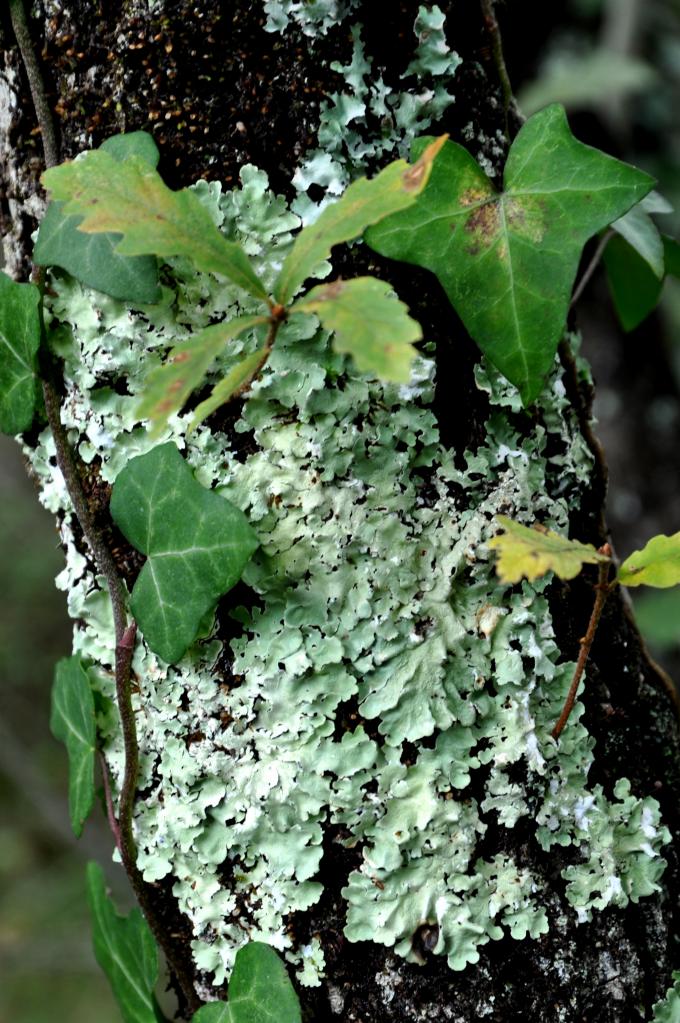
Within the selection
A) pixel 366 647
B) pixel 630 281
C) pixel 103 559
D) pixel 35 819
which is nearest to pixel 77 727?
pixel 103 559

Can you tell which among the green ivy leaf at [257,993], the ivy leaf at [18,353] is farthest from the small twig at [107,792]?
the ivy leaf at [18,353]

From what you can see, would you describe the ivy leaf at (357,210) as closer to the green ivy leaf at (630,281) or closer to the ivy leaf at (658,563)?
the ivy leaf at (658,563)

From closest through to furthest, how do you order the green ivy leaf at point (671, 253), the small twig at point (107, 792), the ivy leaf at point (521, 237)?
the ivy leaf at point (521, 237)
the small twig at point (107, 792)
the green ivy leaf at point (671, 253)

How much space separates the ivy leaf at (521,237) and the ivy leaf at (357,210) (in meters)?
0.08

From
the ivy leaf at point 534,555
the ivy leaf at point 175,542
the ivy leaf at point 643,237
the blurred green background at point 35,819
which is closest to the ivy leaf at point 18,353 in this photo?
the ivy leaf at point 175,542

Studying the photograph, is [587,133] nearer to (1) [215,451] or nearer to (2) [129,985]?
(1) [215,451]

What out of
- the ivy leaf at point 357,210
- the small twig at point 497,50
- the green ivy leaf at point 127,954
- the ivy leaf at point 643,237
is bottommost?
the green ivy leaf at point 127,954

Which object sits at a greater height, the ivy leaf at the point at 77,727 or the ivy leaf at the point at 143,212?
the ivy leaf at the point at 143,212

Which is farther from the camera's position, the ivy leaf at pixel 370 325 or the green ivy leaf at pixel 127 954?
the green ivy leaf at pixel 127 954

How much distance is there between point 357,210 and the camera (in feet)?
1.73

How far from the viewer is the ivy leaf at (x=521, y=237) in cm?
61

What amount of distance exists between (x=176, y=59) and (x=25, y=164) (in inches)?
6.1

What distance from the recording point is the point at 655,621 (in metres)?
2.08

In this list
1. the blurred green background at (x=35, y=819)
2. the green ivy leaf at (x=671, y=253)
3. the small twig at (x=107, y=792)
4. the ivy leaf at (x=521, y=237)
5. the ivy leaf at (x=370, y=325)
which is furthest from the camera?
the blurred green background at (x=35, y=819)
